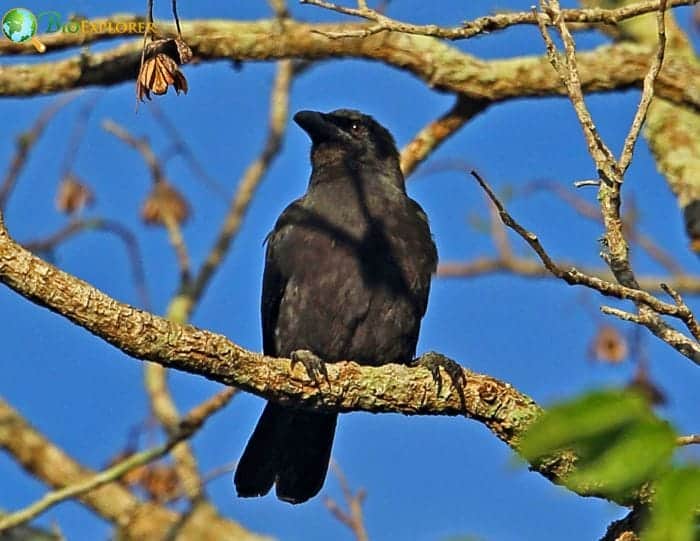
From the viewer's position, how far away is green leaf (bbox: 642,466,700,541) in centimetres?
161

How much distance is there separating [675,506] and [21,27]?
177 inches

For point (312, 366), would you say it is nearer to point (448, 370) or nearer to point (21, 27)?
point (448, 370)

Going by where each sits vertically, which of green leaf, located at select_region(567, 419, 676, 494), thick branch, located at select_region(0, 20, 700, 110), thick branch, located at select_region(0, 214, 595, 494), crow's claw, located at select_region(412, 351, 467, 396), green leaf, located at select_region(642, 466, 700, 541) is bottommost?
green leaf, located at select_region(642, 466, 700, 541)

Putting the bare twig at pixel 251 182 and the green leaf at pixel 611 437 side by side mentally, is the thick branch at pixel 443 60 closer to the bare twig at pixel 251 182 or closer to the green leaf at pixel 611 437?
the bare twig at pixel 251 182

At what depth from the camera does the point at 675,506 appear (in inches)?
65.2

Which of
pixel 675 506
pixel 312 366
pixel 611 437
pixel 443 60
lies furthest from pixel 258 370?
pixel 443 60

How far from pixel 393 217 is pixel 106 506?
262 centimetres

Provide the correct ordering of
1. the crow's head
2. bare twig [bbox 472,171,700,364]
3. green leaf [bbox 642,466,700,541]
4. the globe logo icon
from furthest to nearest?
1. the crow's head
2. the globe logo icon
3. bare twig [bbox 472,171,700,364]
4. green leaf [bbox 642,466,700,541]

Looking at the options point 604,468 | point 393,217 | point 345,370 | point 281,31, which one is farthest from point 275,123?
point 604,468

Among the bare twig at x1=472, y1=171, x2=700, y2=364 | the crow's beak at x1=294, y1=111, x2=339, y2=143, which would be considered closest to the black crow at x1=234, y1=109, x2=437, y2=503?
the crow's beak at x1=294, y1=111, x2=339, y2=143

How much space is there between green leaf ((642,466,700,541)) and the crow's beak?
467 cm

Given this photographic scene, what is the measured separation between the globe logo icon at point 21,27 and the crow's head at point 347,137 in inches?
54.3

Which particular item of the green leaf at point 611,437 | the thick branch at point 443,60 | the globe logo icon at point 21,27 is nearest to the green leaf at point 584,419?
the green leaf at point 611,437

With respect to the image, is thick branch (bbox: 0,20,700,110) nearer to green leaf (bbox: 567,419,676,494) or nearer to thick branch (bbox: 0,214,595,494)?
thick branch (bbox: 0,214,595,494)
